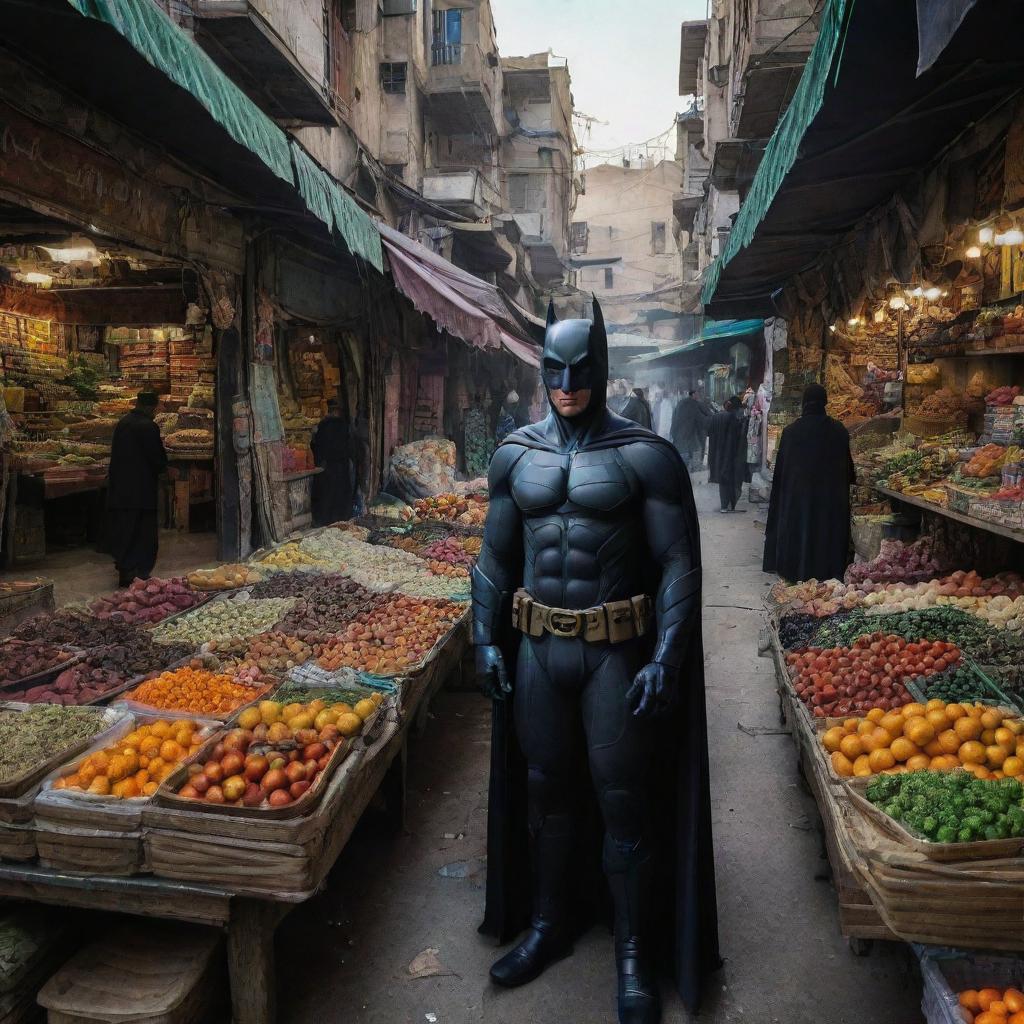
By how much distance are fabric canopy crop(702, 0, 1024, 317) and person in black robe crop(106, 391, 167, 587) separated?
6329 millimetres

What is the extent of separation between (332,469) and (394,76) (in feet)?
37.5

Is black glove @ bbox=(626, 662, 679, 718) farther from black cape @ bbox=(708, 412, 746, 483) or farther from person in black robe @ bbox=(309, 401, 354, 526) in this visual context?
black cape @ bbox=(708, 412, 746, 483)

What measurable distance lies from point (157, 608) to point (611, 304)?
43.2m

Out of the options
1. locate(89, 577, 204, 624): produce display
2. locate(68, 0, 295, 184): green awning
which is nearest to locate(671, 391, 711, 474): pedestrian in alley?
locate(68, 0, 295, 184): green awning

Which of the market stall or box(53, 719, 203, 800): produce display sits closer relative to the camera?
the market stall

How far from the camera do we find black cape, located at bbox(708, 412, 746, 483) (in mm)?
14219

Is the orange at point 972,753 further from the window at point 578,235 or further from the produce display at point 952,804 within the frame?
the window at point 578,235

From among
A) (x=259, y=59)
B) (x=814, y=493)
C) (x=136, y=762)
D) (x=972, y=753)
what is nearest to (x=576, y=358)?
(x=972, y=753)

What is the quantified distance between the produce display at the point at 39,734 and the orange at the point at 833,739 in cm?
298

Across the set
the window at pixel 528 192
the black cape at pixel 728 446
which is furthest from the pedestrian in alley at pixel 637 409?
the window at pixel 528 192

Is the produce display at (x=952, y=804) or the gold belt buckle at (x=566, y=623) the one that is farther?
the gold belt buckle at (x=566, y=623)

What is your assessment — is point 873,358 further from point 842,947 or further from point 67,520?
point 67,520

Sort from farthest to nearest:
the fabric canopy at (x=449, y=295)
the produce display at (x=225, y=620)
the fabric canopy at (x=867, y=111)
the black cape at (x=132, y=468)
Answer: the fabric canopy at (x=449, y=295) → the black cape at (x=132, y=468) → the produce display at (x=225, y=620) → the fabric canopy at (x=867, y=111)

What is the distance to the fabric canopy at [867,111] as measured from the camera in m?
3.49
